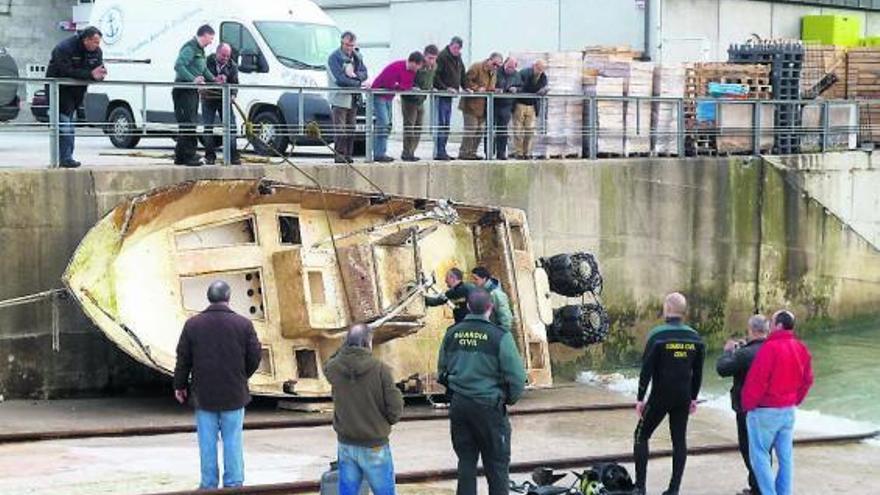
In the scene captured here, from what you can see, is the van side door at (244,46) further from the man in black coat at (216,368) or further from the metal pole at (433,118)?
the man in black coat at (216,368)

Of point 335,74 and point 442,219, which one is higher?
point 335,74

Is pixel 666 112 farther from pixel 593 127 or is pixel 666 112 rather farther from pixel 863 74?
pixel 863 74

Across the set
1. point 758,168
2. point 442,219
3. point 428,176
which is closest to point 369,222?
point 442,219

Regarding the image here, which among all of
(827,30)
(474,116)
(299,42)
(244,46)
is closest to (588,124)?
(474,116)

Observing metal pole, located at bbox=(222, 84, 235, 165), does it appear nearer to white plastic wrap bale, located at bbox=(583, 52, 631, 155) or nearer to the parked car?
the parked car

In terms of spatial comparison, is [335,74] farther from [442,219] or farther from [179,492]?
[179,492]

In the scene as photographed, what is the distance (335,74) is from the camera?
71.1 ft

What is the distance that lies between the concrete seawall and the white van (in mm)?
4485

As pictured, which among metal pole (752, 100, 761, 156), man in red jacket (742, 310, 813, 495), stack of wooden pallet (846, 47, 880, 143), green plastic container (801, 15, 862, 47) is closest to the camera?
man in red jacket (742, 310, 813, 495)

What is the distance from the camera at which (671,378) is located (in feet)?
40.9

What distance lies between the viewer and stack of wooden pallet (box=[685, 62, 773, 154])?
26078mm

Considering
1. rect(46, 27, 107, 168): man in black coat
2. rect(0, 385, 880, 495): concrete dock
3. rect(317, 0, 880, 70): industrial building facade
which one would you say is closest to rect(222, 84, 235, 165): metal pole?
rect(46, 27, 107, 168): man in black coat

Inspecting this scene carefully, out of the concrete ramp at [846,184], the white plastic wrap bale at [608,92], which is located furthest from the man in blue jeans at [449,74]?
the concrete ramp at [846,184]

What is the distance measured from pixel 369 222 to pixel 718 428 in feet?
14.2
